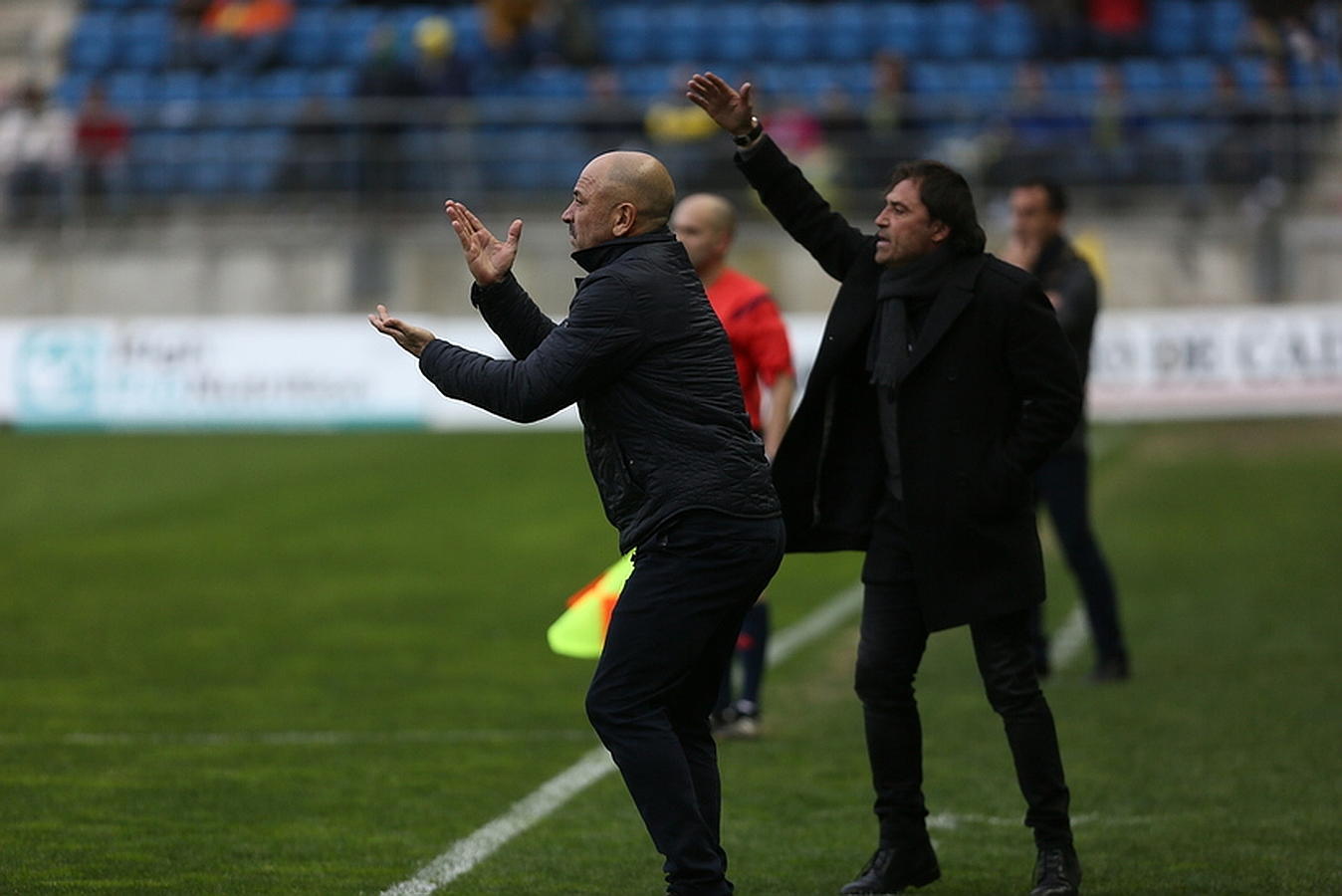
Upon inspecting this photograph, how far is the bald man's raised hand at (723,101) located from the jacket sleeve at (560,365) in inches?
37.8

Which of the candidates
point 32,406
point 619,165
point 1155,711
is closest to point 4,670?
point 1155,711

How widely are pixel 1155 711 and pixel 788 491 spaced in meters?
3.44

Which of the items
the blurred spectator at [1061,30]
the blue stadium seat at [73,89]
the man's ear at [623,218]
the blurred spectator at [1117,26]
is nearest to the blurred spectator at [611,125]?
the blurred spectator at [1061,30]

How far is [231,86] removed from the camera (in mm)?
25891

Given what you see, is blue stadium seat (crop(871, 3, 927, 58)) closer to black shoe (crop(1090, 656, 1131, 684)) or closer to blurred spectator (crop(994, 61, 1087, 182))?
blurred spectator (crop(994, 61, 1087, 182))

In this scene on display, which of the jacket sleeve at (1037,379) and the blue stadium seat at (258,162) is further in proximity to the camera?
the blue stadium seat at (258,162)

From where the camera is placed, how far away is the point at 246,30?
26.6 metres

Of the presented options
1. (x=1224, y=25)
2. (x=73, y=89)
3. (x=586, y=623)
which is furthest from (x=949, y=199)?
(x=73, y=89)

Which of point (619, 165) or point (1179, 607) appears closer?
point (619, 165)

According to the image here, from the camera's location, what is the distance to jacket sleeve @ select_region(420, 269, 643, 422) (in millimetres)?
5164

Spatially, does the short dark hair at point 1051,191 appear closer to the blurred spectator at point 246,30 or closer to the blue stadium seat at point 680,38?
the blue stadium seat at point 680,38

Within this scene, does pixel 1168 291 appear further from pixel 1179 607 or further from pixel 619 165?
pixel 619 165

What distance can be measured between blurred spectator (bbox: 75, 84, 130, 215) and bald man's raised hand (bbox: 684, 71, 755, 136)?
753 inches

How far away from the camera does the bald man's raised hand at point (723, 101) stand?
5996 millimetres
